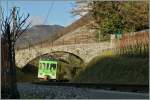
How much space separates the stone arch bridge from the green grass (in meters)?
20.5

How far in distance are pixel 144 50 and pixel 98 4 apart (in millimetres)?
20506

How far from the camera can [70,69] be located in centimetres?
6378

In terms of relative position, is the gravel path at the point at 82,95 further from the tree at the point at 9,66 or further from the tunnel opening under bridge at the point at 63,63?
the tunnel opening under bridge at the point at 63,63

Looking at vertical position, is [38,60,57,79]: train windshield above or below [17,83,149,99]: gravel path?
below

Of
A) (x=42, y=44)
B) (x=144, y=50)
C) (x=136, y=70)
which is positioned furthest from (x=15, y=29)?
(x=42, y=44)

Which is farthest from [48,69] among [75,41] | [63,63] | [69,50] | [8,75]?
[8,75]

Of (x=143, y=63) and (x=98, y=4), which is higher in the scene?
(x=98, y=4)

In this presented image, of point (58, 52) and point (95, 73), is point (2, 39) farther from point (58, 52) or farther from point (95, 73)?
point (58, 52)

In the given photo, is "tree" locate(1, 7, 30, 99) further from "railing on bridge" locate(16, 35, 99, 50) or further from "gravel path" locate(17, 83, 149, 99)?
"railing on bridge" locate(16, 35, 99, 50)

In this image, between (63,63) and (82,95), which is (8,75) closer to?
(82,95)

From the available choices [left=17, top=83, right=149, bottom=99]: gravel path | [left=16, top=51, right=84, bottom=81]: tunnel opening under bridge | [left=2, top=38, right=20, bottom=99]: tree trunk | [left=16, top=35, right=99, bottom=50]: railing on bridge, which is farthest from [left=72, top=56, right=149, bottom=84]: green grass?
[left=16, top=35, right=99, bottom=50]: railing on bridge

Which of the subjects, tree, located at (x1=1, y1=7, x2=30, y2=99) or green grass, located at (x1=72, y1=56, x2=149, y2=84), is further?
green grass, located at (x1=72, y1=56, x2=149, y2=84)

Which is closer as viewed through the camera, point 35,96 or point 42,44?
point 35,96

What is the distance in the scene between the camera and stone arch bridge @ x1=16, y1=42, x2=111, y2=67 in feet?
211
